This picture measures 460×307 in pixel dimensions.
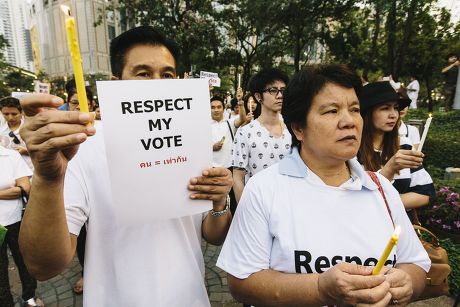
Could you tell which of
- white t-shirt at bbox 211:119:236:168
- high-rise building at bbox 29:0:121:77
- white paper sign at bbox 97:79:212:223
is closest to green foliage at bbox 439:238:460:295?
white t-shirt at bbox 211:119:236:168

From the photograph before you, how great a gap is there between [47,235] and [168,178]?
0.46 metres

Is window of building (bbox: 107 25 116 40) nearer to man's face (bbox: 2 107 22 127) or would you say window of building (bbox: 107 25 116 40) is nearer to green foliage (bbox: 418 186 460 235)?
man's face (bbox: 2 107 22 127)

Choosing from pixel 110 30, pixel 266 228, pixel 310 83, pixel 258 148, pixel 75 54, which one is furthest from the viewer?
pixel 110 30

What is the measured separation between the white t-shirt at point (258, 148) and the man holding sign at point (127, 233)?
5.70 ft

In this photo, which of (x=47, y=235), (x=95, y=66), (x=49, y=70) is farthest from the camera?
(x=49, y=70)

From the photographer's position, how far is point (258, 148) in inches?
130

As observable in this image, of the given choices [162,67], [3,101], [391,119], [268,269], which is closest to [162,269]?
[268,269]

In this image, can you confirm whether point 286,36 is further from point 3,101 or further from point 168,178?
point 168,178

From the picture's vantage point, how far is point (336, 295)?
1.18 metres

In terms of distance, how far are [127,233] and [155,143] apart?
0.49 meters

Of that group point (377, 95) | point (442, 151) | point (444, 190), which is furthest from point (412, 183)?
point (442, 151)

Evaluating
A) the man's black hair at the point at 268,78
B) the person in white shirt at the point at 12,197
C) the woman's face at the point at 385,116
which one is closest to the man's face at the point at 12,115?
the person in white shirt at the point at 12,197

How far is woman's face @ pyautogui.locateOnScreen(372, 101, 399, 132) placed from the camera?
2.61m

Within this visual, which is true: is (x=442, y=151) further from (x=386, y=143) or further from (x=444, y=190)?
(x=386, y=143)
